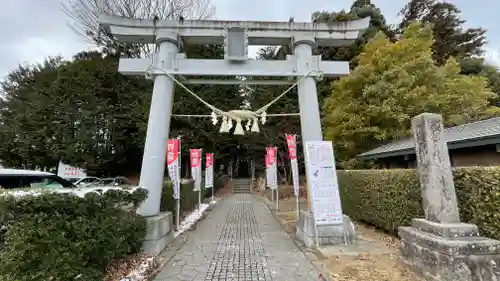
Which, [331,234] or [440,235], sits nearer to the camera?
[440,235]

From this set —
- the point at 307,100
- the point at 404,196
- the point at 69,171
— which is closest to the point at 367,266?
the point at 404,196

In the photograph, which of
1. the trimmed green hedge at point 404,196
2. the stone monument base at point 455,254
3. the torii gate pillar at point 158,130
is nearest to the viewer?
the stone monument base at point 455,254

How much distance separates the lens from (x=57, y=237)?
2877 millimetres

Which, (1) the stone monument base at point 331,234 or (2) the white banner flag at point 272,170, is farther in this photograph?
(2) the white banner flag at point 272,170

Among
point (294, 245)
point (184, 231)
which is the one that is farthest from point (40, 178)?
point (294, 245)

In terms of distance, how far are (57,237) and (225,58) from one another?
4418 mm

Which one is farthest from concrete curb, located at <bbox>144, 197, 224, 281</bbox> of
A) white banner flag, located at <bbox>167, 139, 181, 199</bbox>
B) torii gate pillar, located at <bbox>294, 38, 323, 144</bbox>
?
torii gate pillar, located at <bbox>294, 38, 323, 144</bbox>

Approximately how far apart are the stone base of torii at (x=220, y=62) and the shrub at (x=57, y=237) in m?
1.87

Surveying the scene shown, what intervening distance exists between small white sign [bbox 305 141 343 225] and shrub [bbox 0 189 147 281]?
3610 mm

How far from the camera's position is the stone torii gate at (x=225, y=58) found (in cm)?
565

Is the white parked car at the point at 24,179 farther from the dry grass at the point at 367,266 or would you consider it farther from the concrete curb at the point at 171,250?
the dry grass at the point at 367,266

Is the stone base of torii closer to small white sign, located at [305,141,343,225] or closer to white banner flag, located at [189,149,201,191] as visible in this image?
small white sign, located at [305,141,343,225]

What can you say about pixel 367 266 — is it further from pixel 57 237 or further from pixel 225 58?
pixel 225 58

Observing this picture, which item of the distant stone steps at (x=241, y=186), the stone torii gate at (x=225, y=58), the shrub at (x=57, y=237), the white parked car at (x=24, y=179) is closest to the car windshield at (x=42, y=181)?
the white parked car at (x=24, y=179)
